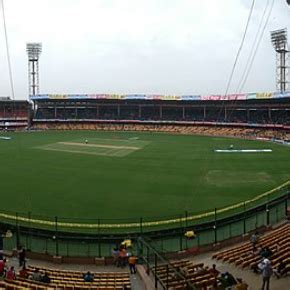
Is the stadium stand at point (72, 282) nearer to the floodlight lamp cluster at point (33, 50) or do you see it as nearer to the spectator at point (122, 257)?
the spectator at point (122, 257)

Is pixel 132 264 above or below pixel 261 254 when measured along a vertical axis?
below

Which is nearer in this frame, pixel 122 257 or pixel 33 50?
pixel 122 257

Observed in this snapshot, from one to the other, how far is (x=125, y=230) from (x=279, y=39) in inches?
3113

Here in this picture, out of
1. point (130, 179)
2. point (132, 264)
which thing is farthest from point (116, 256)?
point (130, 179)

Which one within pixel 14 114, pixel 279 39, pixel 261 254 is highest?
pixel 279 39

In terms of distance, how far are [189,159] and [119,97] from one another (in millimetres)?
58306

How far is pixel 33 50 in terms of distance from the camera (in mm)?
111500

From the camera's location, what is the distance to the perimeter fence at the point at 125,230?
20047 millimetres

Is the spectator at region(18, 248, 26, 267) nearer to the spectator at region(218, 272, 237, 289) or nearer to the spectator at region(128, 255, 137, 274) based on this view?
the spectator at region(128, 255, 137, 274)

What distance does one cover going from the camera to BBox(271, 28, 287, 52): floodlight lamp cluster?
9003cm

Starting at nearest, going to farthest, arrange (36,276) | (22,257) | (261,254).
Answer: (36,276) < (261,254) < (22,257)

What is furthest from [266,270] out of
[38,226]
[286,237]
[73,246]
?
[38,226]

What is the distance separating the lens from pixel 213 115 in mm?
101062

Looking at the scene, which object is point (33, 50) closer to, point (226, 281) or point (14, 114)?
point (14, 114)
